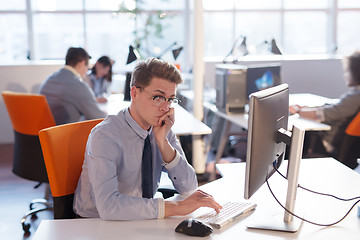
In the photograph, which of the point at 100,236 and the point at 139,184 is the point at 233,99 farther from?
the point at 100,236

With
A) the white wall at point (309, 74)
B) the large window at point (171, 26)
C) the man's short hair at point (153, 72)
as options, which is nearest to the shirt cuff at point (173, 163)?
the man's short hair at point (153, 72)

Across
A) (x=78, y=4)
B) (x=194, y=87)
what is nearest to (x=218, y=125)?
(x=194, y=87)

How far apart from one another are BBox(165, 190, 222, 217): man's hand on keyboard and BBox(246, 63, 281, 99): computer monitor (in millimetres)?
2552

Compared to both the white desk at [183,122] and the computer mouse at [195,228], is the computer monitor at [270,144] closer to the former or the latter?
the computer mouse at [195,228]

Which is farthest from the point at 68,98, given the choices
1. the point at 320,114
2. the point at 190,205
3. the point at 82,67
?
the point at 190,205

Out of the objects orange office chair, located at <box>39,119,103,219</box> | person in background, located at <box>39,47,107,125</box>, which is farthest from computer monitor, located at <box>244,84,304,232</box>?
person in background, located at <box>39,47,107,125</box>

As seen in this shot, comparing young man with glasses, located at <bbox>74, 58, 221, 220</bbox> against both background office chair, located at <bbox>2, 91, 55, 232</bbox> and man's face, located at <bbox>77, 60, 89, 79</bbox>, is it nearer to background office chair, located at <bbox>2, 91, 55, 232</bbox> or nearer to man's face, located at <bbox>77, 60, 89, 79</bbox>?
background office chair, located at <bbox>2, 91, 55, 232</bbox>

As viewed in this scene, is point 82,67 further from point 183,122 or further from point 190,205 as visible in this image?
point 190,205

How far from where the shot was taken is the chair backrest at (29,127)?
3.12 metres

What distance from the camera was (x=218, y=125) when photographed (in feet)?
17.1

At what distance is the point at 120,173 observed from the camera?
1.83 m

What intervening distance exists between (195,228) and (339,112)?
2.37 meters

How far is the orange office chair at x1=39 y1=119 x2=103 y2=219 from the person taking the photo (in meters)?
1.86

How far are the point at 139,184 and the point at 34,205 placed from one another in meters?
2.14
